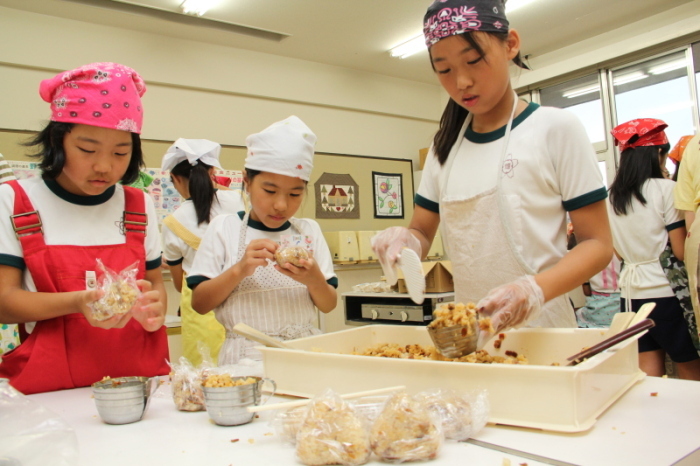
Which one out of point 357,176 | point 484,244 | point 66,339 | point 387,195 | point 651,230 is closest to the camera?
point 66,339

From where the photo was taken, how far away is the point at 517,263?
4.70 ft

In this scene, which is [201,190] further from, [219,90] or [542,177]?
[219,90]

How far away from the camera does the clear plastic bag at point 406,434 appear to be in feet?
2.50

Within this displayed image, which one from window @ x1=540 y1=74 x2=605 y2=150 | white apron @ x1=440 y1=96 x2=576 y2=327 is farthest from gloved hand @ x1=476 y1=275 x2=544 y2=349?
window @ x1=540 y1=74 x2=605 y2=150

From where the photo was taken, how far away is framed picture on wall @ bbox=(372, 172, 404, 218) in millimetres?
5727

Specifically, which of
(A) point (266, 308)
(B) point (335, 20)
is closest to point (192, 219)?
(A) point (266, 308)

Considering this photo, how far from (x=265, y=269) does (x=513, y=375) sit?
1.04m

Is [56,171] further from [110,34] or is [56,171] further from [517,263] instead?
[110,34]

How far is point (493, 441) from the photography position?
846mm

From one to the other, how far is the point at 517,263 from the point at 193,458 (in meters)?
0.96

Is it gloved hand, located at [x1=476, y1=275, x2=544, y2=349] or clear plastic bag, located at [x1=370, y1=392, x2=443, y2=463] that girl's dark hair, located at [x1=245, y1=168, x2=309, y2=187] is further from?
clear plastic bag, located at [x1=370, y1=392, x2=443, y2=463]

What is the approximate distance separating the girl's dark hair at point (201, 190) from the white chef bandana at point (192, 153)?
34mm

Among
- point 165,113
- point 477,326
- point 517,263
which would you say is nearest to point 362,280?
point 165,113

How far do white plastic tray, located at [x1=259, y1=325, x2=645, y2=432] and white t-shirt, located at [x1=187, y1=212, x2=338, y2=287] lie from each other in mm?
492
